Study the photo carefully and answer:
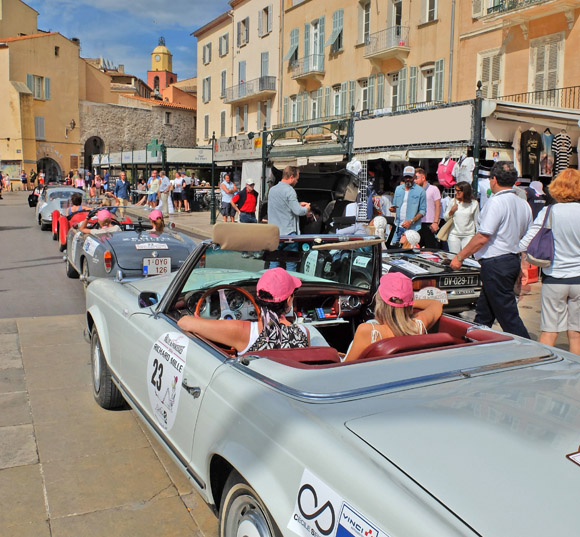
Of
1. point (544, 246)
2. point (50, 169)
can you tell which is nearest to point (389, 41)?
point (544, 246)

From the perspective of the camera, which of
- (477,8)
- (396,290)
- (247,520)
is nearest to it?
(247,520)

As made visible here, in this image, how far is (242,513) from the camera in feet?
7.66

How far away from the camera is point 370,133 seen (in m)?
14.4

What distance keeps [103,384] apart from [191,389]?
6.24 ft

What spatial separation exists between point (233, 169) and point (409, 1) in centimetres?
1193

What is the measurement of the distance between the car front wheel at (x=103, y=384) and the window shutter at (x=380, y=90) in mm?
24461

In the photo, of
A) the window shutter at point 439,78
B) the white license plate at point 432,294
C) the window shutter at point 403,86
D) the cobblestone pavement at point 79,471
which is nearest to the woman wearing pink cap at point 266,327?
the cobblestone pavement at point 79,471

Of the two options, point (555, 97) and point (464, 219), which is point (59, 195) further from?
point (555, 97)

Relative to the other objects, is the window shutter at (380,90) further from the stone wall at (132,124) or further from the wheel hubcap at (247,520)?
the stone wall at (132,124)

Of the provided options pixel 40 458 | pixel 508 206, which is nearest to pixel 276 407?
pixel 40 458

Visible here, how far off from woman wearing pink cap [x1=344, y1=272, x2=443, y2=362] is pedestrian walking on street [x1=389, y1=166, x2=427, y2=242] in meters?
7.78

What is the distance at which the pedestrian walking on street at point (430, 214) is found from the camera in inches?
436

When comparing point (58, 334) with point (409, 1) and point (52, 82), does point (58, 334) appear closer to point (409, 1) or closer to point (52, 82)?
point (409, 1)

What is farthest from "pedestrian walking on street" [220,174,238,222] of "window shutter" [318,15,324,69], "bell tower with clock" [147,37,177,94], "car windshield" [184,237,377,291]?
"bell tower with clock" [147,37,177,94]
